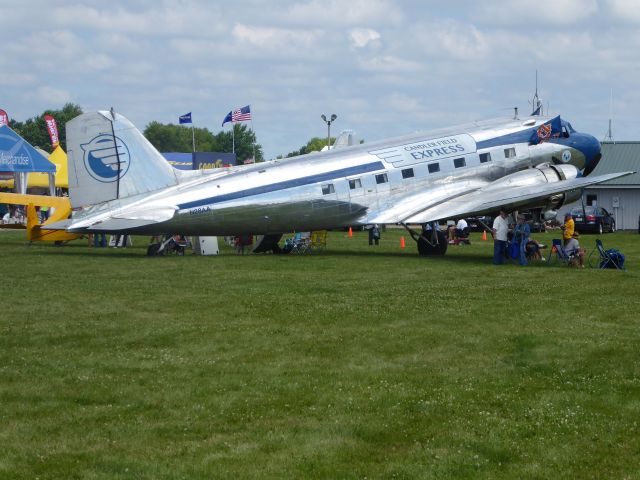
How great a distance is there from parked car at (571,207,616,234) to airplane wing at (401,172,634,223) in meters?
27.3

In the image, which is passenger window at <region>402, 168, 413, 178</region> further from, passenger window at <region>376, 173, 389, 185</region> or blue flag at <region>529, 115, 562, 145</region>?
blue flag at <region>529, 115, 562, 145</region>

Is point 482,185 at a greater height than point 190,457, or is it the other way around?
point 482,185

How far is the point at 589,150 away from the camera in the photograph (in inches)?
1336

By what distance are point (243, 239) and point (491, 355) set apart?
69.7 ft

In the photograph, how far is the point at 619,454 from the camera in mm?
9383

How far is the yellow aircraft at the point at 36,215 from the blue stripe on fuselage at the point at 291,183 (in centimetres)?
Result: 983

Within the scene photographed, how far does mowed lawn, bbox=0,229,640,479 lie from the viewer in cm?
942

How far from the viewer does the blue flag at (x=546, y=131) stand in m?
32.9

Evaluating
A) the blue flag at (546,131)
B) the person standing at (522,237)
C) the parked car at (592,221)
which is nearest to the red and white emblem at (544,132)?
the blue flag at (546,131)

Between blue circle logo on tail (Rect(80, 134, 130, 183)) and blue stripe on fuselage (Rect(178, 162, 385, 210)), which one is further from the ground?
blue circle logo on tail (Rect(80, 134, 130, 183))

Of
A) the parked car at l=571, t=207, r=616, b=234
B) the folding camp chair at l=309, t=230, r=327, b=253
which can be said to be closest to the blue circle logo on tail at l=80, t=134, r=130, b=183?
the folding camp chair at l=309, t=230, r=327, b=253

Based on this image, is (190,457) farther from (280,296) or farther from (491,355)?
(280,296)

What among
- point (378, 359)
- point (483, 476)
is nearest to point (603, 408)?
point (483, 476)

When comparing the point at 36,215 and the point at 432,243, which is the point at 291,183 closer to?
the point at 432,243
